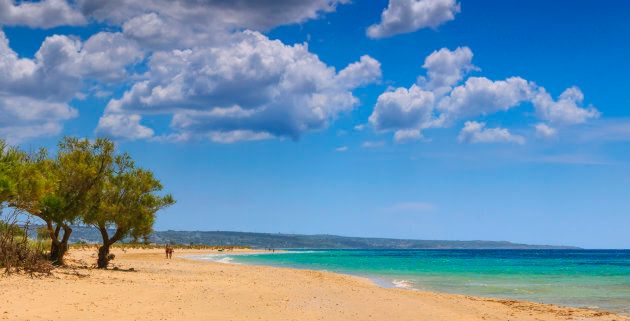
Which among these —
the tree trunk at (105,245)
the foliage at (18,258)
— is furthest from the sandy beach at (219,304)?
the tree trunk at (105,245)

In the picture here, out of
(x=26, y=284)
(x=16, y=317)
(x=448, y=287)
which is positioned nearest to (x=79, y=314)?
(x=16, y=317)

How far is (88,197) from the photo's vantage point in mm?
34281

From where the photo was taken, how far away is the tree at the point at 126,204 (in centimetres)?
3509

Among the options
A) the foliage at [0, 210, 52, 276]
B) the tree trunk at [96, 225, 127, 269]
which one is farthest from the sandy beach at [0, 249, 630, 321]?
the tree trunk at [96, 225, 127, 269]

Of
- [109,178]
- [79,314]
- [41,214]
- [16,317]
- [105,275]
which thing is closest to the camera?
[16,317]

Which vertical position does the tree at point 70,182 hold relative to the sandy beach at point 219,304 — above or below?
above

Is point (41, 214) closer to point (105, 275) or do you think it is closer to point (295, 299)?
point (105, 275)

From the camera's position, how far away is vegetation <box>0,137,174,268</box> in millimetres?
31803

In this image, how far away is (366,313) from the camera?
817 inches

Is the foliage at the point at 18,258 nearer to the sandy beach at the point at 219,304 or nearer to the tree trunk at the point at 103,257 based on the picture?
the sandy beach at the point at 219,304

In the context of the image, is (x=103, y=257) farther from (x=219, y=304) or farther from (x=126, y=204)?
(x=219, y=304)

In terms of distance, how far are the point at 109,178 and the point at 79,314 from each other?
1953 centimetres

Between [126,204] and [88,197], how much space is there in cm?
236

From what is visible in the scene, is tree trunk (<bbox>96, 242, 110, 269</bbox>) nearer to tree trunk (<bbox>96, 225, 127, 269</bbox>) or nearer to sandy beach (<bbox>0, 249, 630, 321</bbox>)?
tree trunk (<bbox>96, 225, 127, 269</bbox>)
